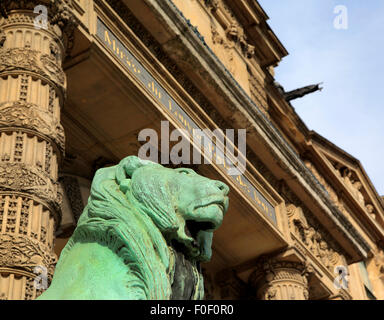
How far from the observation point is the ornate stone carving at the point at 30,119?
21.1 ft

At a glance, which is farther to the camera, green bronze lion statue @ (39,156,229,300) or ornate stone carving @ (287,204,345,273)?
ornate stone carving @ (287,204,345,273)

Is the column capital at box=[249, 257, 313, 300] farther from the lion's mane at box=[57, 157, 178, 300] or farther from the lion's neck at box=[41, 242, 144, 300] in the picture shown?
the lion's neck at box=[41, 242, 144, 300]

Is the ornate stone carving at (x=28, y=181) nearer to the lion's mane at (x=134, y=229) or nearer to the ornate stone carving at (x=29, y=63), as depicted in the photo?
the ornate stone carving at (x=29, y=63)

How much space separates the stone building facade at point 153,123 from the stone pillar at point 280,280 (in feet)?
0.07

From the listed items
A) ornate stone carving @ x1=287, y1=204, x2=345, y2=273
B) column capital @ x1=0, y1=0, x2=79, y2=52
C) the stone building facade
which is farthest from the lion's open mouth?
ornate stone carving @ x1=287, y1=204, x2=345, y2=273

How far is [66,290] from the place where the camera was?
2.55 metres

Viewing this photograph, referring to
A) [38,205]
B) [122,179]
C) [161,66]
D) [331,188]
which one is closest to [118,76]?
[161,66]

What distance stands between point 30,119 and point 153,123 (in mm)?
3044

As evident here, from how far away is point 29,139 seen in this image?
21.1ft

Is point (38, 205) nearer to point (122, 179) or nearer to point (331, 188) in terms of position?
point (122, 179)

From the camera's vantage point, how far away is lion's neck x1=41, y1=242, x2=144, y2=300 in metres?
2.49

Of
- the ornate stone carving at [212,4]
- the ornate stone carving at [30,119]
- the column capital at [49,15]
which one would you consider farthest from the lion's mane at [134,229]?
the ornate stone carving at [212,4]

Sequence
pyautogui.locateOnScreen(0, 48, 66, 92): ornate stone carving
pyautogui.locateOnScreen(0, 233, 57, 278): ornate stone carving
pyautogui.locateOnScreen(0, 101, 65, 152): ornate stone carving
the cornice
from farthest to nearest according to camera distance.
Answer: the cornice → pyautogui.locateOnScreen(0, 48, 66, 92): ornate stone carving → pyautogui.locateOnScreen(0, 101, 65, 152): ornate stone carving → pyautogui.locateOnScreen(0, 233, 57, 278): ornate stone carving

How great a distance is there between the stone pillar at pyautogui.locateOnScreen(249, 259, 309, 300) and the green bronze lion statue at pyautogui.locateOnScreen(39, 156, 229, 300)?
898cm
